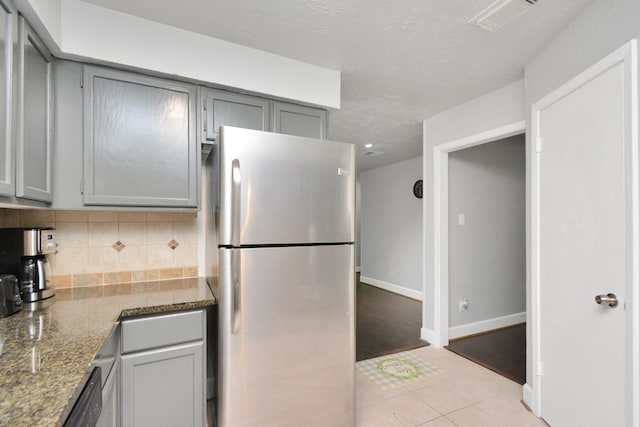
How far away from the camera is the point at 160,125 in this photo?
1.81 meters

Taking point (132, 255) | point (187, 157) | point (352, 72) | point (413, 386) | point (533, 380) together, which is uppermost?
point (352, 72)

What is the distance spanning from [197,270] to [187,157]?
0.84m

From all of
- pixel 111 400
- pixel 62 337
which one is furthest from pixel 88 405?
pixel 111 400

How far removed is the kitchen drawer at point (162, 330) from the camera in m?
1.45

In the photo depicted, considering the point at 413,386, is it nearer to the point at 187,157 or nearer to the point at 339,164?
the point at 339,164

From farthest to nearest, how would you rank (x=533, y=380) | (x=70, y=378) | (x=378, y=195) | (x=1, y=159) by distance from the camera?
1. (x=378, y=195)
2. (x=533, y=380)
3. (x=1, y=159)
4. (x=70, y=378)

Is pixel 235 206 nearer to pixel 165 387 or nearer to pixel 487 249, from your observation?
pixel 165 387

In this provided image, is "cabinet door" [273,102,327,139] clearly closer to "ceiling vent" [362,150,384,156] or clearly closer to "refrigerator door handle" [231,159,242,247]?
"refrigerator door handle" [231,159,242,247]

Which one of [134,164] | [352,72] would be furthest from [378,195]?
[134,164]

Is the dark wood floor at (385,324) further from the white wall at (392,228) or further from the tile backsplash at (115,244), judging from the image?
the tile backsplash at (115,244)

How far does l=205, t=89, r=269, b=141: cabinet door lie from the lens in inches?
76.9

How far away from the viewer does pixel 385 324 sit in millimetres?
3867

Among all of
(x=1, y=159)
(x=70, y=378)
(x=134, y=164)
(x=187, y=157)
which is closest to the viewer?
(x=70, y=378)

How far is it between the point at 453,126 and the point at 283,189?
218 cm
